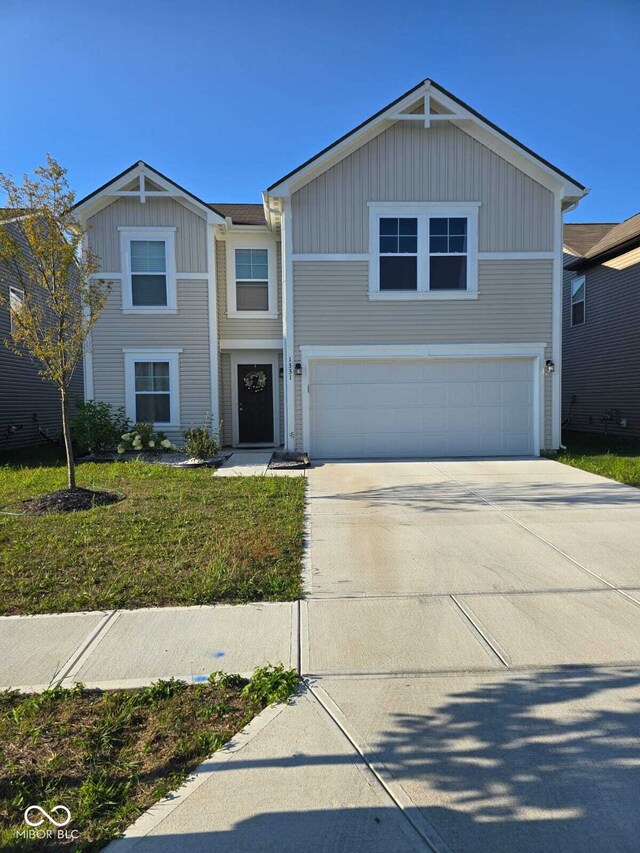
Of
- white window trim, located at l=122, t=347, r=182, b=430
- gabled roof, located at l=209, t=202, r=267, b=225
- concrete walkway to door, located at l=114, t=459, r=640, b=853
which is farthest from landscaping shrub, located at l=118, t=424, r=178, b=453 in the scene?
concrete walkway to door, located at l=114, t=459, r=640, b=853

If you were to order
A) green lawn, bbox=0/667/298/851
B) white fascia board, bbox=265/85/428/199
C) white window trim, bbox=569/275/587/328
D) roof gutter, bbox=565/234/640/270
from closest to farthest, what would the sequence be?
green lawn, bbox=0/667/298/851
white fascia board, bbox=265/85/428/199
roof gutter, bbox=565/234/640/270
white window trim, bbox=569/275/587/328

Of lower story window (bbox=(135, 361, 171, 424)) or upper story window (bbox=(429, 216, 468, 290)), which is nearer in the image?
upper story window (bbox=(429, 216, 468, 290))

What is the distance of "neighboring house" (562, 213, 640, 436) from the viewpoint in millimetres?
16297

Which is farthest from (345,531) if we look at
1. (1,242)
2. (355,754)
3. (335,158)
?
(335,158)

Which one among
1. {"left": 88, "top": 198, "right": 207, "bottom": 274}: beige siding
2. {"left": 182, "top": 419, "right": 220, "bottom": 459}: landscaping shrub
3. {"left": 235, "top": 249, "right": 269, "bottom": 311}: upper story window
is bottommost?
{"left": 182, "top": 419, "right": 220, "bottom": 459}: landscaping shrub

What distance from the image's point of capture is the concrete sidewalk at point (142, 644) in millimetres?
3598

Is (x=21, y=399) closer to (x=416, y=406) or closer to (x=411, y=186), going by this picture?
(x=416, y=406)

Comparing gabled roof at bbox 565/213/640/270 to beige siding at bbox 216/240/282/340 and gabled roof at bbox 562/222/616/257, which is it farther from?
beige siding at bbox 216/240/282/340

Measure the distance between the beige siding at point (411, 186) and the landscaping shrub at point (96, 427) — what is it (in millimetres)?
5581

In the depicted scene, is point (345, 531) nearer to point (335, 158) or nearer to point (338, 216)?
point (338, 216)

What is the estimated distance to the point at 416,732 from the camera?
3.00m

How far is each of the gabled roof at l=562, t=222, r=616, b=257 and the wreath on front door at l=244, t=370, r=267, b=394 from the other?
36.6 feet

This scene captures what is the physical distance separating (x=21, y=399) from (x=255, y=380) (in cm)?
646

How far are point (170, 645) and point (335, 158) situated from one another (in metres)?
11.2
